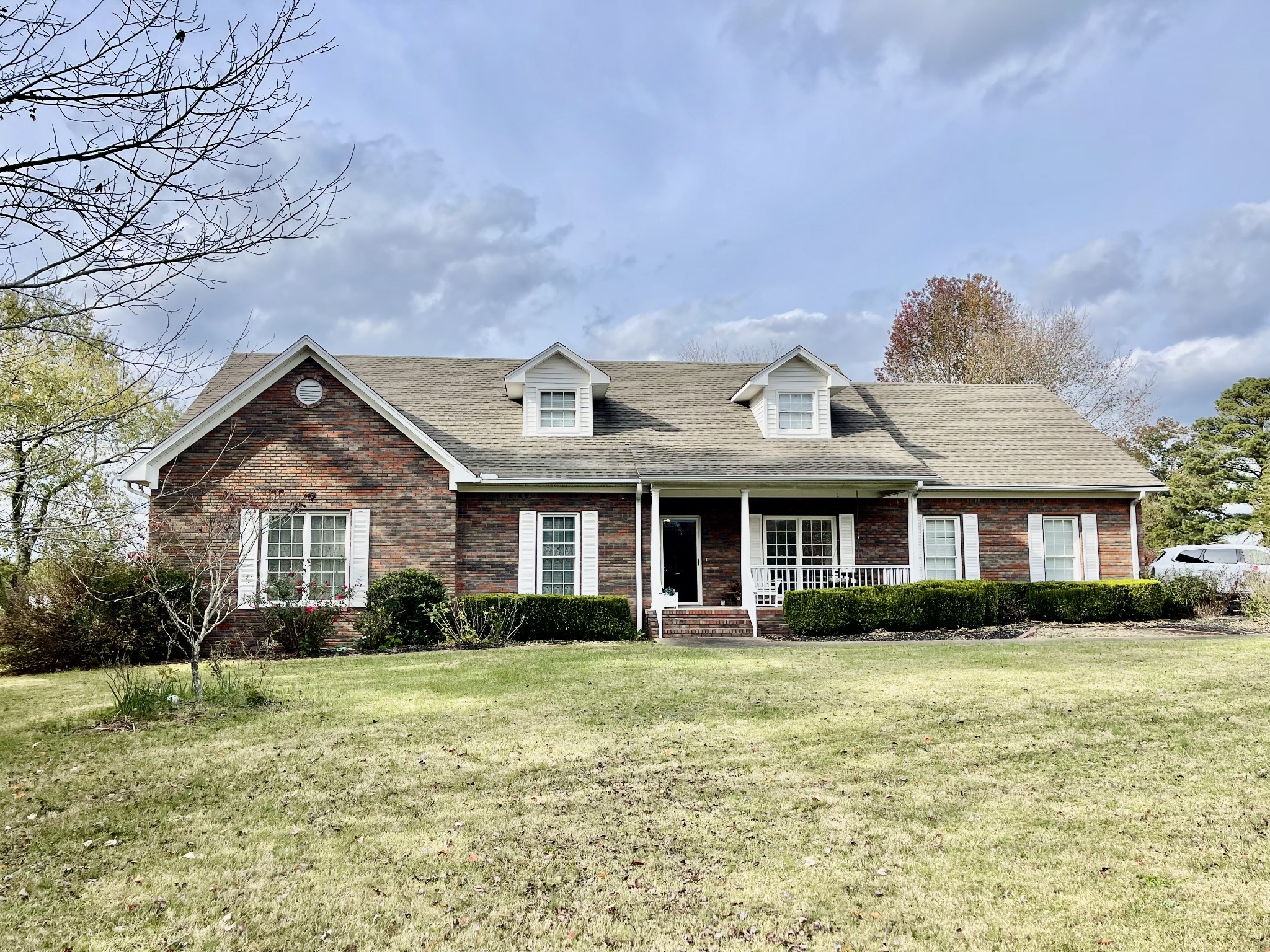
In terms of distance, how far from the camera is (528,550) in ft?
57.4

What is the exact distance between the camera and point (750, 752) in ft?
23.0

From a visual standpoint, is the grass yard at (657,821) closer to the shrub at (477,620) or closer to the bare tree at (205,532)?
the bare tree at (205,532)

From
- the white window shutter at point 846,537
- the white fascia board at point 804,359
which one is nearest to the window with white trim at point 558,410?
the white fascia board at point 804,359

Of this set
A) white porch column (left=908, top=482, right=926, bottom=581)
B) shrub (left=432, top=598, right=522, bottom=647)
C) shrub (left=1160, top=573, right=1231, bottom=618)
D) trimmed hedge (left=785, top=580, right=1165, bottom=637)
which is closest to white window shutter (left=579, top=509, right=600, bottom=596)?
shrub (left=432, top=598, right=522, bottom=647)

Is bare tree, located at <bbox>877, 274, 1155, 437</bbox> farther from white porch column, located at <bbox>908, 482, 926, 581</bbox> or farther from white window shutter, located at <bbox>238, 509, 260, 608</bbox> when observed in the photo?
white window shutter, located at <bbox>238, 509, 260, 608</bbox>

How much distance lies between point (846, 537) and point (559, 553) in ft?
21.7

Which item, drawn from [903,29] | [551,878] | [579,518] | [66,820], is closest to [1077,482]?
[579,518]

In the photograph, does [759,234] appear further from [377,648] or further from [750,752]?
[750,752]

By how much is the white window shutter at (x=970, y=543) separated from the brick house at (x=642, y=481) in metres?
0.05

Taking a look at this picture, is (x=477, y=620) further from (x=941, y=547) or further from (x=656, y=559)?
(x=941, y=547)

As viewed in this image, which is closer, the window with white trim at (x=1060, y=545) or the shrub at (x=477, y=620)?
the shrub at (x=477, y=620)

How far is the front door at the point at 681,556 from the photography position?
62.4ft

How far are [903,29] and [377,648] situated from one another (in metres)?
12.9

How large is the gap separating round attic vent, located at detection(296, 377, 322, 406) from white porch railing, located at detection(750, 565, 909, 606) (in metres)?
9.54
